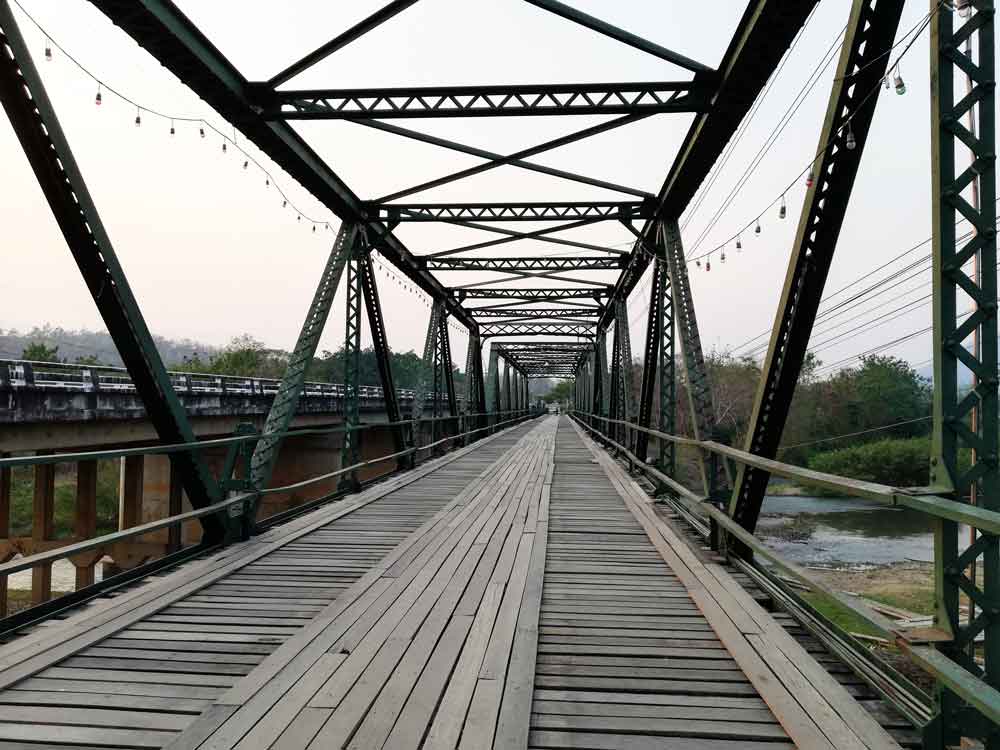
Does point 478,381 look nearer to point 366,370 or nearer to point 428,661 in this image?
point 428,661

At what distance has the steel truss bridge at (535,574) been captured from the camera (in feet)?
8.82

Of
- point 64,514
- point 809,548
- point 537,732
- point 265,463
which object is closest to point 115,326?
point 265,463

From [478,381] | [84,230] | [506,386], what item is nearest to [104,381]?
[478,381]

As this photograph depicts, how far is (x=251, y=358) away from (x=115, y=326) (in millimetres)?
99503

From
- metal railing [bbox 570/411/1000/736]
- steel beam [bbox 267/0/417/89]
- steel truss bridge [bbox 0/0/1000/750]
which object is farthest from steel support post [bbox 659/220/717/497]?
steel beam [bbox 267/0/417/89]

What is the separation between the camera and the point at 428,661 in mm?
3367

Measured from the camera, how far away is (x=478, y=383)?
29.6 metres

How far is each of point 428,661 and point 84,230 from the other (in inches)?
166

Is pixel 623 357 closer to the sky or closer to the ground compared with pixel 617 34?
closer to the ground

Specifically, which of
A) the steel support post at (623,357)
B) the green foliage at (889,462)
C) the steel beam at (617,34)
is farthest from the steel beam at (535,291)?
the green foliage at (889,462)

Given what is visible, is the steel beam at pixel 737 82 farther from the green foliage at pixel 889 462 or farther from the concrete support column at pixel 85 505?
the green foliage at pixel 889 462

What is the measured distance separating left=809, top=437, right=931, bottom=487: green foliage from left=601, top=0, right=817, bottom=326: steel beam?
38620 mm

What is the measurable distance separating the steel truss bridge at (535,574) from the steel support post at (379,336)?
295 cm

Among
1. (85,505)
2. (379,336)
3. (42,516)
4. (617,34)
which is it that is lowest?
(42,516)
